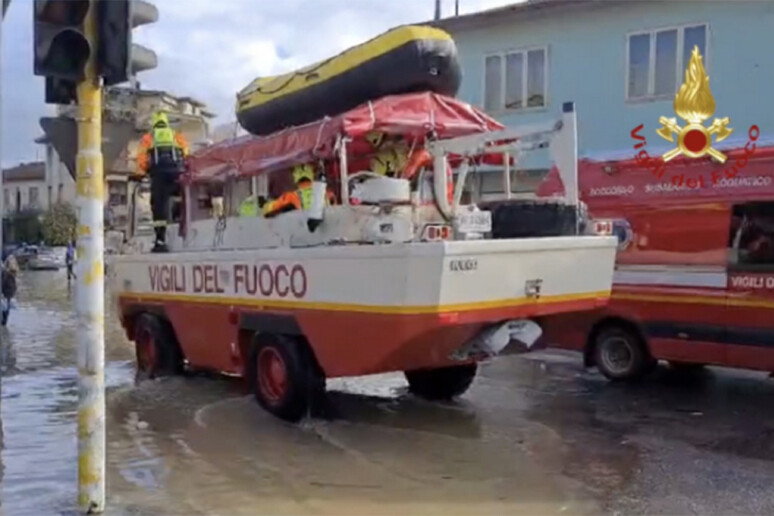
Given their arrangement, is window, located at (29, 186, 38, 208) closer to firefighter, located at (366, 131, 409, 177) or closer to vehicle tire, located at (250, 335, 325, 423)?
vehicle tire, located at (250, 335, 325, 423)

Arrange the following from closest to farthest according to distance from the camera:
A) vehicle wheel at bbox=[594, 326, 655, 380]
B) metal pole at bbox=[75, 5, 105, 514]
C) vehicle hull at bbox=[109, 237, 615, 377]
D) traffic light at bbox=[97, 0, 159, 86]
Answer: traffic light at bbox=[97, 0, 159, 86] < metal pole at bbox=[75, 5, 105, 514] < vehicle hull at bbox=[109, 237, 615, 377] < vehicle wheel at bbox=[594, 326, 655, 380]

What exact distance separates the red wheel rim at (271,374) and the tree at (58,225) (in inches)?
2254

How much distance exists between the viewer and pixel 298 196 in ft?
30.0

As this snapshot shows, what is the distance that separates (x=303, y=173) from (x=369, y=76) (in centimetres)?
109

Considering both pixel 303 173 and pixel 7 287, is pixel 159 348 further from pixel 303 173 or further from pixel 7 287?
pixel 7 287

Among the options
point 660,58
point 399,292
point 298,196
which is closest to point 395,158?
point 298,196

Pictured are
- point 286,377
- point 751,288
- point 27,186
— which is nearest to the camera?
point 286,377

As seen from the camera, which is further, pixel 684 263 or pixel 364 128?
pixel 684 263

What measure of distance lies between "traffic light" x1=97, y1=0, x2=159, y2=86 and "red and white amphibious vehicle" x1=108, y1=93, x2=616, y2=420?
2601mm

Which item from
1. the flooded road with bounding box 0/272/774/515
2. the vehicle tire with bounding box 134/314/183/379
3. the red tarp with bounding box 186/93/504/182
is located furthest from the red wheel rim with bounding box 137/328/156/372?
the red tarp with bounding box 186/93/504/182

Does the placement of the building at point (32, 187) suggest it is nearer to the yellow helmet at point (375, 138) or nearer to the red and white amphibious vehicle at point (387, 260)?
the red and white amphibious vehicle at point (387, 260)

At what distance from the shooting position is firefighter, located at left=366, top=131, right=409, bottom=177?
30.4 ft

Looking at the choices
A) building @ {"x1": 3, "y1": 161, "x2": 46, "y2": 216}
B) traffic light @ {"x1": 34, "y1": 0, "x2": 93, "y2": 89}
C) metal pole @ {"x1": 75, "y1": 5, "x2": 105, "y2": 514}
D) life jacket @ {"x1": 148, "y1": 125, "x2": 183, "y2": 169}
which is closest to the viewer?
traffic light @ {"x1": 34, "y1": 0, "x2": 93, "y2": 89}

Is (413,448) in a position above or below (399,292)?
below
